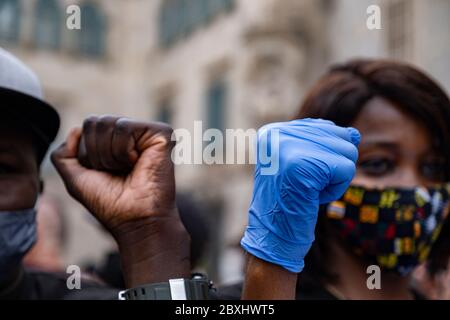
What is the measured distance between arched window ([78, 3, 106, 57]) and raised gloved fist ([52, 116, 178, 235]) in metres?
18.5

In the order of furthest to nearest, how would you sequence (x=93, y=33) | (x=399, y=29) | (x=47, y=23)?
(x=93, y=33)
(x=47, y=23)
(x=399, y=29)

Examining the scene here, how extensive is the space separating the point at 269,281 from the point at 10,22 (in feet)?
60.0

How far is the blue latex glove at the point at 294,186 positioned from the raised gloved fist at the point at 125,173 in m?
0.32

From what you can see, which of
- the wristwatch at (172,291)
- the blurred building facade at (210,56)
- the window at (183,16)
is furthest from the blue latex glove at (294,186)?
the window at (183,16)

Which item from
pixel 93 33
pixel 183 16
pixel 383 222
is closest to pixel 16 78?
pixel 383 222

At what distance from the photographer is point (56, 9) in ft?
63.0

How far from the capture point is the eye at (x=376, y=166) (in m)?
2.28

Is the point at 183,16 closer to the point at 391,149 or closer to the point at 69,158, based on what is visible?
the point at 391,149

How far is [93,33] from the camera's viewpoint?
1995 centimetres

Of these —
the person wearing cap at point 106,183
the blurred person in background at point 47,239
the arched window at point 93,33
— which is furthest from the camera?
the arched window at point 93,33

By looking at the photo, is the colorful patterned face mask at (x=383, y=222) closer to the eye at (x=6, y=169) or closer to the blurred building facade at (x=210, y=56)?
the eye at (x=6, y=169)

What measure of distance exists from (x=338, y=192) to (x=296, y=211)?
0.13 meters
